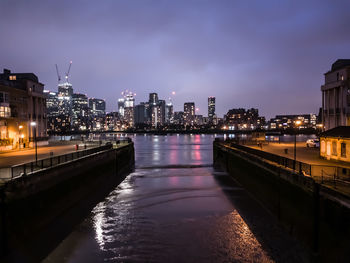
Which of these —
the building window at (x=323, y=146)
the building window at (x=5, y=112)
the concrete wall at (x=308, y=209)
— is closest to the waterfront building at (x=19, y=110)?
the building window at (x=5, y=112)

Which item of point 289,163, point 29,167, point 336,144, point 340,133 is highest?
point 340,133

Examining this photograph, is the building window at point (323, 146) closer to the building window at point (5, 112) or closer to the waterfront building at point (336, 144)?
the waterfront building at point (336, 144)

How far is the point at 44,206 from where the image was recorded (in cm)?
2023

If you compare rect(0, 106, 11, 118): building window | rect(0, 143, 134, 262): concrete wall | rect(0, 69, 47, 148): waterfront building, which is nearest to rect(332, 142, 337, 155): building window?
rect(0, 143, 134, 262): concrete wall

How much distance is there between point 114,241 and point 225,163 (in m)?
34.1

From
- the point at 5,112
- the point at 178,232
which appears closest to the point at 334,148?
the point at 178,232

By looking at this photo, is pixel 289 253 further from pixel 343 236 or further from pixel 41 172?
pixel 41 172

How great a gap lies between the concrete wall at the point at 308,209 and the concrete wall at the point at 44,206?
620 inches

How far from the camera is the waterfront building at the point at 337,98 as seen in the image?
45562 mm

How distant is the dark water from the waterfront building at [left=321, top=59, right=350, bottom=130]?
2564cm

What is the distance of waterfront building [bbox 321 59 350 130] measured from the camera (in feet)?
149

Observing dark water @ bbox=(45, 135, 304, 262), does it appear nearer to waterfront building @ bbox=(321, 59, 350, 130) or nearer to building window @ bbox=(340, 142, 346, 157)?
building window @ bbox=(340, 142, 346, 157)

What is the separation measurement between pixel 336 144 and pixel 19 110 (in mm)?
49094

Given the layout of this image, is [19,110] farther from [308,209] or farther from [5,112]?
[308,209]
